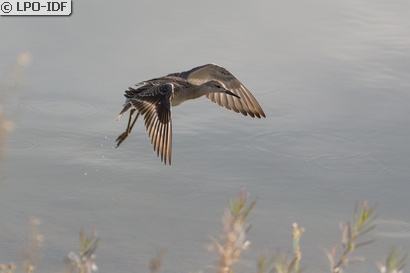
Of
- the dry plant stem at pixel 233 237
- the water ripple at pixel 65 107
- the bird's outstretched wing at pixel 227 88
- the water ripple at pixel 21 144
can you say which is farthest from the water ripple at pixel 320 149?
the dry plant stem at pixel 233 237

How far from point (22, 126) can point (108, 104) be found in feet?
2.80

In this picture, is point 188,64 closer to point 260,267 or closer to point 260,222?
point 260,222

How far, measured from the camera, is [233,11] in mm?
11070

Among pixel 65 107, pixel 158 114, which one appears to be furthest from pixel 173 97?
pixel 65 107

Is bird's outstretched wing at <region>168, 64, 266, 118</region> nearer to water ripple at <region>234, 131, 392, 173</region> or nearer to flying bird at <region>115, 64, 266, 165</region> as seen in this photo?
flying bird at <region>115, 64, 266, 165</region>

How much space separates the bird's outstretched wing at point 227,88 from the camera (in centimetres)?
895

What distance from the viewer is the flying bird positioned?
7.73 m

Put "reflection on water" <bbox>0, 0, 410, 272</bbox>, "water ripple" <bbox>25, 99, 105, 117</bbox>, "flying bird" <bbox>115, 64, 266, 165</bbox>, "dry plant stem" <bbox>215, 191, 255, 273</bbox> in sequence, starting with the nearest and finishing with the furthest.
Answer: "dry plant stem" <bbox>215, 191, 255, 273</bbox> < "reflection on water" <bbox>0, 0, 410, 272</bbox> < "flying bird" <bbox>115, 64, 266, 165</bbox> < "water ripple" <bbox>25, 99, 105, 117</bbox>

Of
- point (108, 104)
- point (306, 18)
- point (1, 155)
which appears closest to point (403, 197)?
point (108, 104)

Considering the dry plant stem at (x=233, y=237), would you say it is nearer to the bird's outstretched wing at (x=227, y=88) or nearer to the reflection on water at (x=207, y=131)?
the reflection on water at (x=207, y=131)

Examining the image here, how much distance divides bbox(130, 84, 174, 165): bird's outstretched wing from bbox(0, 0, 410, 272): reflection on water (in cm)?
27

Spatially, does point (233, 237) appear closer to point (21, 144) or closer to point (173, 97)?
point (21, 144)

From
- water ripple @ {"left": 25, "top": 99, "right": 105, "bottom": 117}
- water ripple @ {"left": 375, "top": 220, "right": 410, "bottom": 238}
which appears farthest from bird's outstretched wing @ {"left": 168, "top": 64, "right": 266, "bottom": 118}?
water ripple @ {"left": 375, "top": 220, "right": 410, "bottom": 238}

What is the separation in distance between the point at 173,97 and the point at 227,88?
106 centimetres
